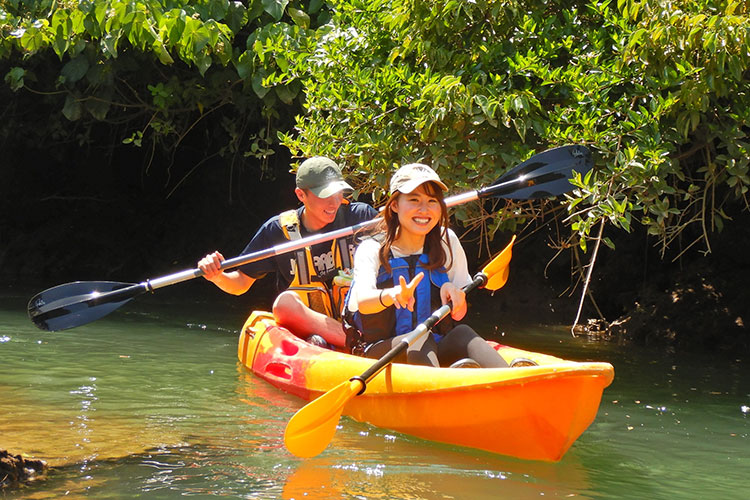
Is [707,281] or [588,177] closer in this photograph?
[588,177]

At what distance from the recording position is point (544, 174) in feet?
15.8

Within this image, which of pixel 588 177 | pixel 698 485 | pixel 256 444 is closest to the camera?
pixel 698 485

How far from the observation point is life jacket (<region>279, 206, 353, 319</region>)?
5250 mm

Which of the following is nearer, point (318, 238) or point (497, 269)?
point (497, 269)

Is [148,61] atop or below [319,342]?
atop

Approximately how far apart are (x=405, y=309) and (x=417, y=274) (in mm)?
169

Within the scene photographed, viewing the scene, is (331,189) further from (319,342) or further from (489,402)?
(489,402)

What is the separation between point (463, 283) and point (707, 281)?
4040mm

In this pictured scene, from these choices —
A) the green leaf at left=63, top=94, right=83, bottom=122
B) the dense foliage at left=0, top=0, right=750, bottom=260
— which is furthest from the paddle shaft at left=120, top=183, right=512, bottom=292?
the green leaf at left=63, top=94, right=83, bottom=122

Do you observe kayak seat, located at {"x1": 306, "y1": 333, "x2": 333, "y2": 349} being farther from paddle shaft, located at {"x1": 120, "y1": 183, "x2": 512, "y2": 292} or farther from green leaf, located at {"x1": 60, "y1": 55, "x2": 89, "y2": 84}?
green leaf, located at {"x1": 60, "y1": 55, "x2": 89, "y2": 84}

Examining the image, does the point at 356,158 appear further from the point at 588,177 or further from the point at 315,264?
the point at 588,177

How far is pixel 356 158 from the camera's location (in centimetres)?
572

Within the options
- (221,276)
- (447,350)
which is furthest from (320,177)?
(447,350)

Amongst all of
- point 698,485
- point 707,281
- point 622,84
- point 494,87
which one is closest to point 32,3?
point 494,87
